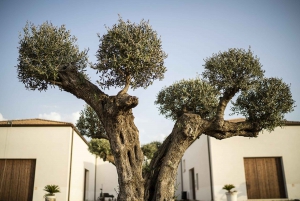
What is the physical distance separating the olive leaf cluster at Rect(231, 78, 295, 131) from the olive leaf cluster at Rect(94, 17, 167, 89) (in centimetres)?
377

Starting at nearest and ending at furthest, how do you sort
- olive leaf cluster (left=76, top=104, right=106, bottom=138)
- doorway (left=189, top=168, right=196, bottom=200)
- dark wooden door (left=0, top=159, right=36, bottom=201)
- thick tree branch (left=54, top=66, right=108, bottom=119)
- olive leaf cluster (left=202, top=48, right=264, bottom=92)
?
thick tree branch (left=54, top=66, right=108, bottom=119)
olive leaf cluster (left=202, top=48, right=264, bottom=92)
olive leaf cluster (left=76, top=104, right=106, bottom=138)
dark wooden door (left=0, top=159, right=36, bottom=201)
doorway (left=189, top=168, right=196, bottom=200)

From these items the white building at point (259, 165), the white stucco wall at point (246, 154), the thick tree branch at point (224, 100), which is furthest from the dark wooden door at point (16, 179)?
the thick tree branch at point (224, 100)

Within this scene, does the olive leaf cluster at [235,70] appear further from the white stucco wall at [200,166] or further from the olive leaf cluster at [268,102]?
the white stucco wall at [200,166]

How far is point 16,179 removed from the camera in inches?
646

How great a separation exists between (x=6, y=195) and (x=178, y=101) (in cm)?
1288

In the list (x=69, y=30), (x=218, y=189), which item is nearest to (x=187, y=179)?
(x=218, y=189)

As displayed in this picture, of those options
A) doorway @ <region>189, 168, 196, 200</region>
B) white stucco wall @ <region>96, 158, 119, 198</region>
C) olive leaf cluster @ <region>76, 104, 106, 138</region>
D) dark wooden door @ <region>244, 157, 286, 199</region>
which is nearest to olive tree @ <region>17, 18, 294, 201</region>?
olive leaf cluster @ <region>76, 104, 106, 138</region>

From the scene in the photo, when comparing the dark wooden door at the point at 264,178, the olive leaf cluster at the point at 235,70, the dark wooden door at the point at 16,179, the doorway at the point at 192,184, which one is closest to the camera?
the olive leaf cluster at the point at 235,70

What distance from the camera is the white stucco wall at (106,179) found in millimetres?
29484

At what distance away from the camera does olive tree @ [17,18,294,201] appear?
28.0 feet

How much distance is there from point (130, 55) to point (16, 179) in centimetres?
1298

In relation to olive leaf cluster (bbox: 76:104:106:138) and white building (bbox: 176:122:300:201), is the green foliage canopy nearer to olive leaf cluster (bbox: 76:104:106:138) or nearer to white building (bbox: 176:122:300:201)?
olive leaf cluster (bbox: 76:104:106:138)

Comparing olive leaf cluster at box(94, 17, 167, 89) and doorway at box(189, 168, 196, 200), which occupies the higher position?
olive leaf cluster at box(94, 17, 167, 89)

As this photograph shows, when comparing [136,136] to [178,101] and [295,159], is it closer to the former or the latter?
[178,101]
